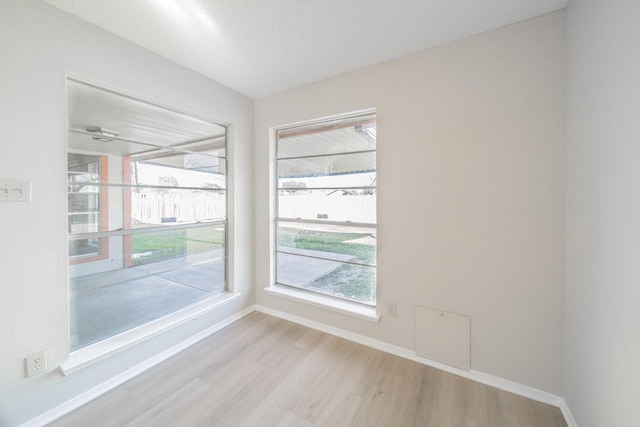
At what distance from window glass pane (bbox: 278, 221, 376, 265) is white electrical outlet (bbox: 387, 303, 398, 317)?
16.0 inches

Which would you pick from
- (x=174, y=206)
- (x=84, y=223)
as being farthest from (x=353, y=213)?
(x=84, y=223)

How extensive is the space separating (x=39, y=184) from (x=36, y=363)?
109 centimetres

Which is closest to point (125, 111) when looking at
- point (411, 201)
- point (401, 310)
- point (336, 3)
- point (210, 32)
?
point (210, 32)

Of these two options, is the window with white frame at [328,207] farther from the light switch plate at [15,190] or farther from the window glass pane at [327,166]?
the light switch plate at [15,190]

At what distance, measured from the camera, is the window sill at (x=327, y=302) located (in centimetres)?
217

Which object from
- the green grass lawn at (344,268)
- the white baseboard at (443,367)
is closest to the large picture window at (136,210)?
the green grass lawn at (344,268)

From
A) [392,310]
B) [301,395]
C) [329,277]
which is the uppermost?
[329,277]

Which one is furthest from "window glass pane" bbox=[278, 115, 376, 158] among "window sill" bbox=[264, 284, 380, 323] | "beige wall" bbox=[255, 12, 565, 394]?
"window sill" bbox=[264, 284, 380, 323]

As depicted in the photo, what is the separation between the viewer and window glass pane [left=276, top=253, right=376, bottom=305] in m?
2.33

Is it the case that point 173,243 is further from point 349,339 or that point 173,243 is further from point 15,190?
point 349,339

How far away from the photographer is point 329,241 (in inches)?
101

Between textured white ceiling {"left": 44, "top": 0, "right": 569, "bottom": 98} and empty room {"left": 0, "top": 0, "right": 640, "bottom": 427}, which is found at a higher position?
textured white ceiling {"left": 44, "top": 0, "right": 569, "bottom": 98}

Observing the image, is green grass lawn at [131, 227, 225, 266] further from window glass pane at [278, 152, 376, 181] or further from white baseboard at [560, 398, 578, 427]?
white baseboard at [560, 398, 578, 427]

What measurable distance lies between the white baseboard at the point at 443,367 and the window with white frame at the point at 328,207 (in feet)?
1.09
